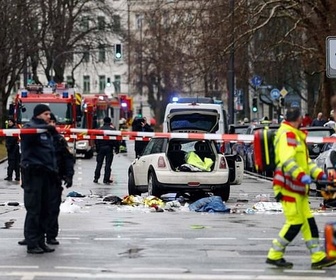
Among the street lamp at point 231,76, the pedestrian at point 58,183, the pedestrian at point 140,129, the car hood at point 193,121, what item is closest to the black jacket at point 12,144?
the car hood at point 193,121

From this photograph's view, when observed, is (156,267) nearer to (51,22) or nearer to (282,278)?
(282,278)

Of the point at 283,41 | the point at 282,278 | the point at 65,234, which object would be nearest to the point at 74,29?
the point at 283,41

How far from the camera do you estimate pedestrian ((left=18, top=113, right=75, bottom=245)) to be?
14.1 m

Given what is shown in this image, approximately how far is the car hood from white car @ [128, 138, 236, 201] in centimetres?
446

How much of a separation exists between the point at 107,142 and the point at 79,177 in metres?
2.82

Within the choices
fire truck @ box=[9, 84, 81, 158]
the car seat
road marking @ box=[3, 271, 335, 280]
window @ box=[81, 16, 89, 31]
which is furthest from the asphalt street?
window @ box=[81, 16, 89, 31]

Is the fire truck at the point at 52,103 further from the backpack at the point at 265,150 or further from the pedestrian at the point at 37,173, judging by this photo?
the backpack at the point at 265,150

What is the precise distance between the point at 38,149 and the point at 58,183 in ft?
2.33

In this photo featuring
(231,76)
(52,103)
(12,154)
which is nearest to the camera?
(12,154)

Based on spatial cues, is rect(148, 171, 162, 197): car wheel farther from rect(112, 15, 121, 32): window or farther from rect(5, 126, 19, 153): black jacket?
rect(112, 15, 121, 32): window

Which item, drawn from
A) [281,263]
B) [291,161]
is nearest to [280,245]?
[281,263]

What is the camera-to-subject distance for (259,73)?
51375 mm

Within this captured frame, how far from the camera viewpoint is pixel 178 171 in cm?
2142

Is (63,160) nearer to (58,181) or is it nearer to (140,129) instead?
(58,181)
